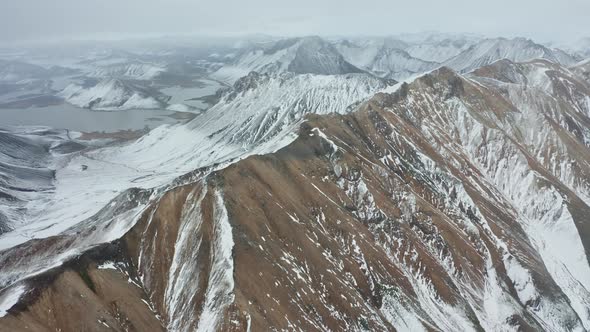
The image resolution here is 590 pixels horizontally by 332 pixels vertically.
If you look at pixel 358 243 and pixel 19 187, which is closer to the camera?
pixel 358 243

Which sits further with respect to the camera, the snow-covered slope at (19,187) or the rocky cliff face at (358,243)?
the snow-covered slope at (19,187)

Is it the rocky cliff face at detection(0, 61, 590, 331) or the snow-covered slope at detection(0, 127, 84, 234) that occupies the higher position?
the rocky cliff face at detection(0, 61, 590, 331)

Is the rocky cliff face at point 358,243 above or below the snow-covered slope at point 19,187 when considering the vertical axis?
above

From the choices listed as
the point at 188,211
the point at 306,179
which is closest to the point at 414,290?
the point at 306,179

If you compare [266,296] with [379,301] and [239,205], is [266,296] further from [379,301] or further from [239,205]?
[379,301]

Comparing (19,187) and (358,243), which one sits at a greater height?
(358,243)

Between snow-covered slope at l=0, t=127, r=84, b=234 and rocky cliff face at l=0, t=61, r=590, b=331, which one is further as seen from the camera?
snow-covered slope at l=0, t=127, r=84, b=234

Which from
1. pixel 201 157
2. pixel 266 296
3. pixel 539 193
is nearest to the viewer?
pixel 266 296

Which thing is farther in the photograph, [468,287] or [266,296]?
[468,287]
